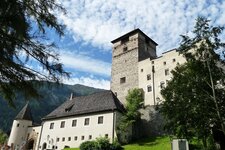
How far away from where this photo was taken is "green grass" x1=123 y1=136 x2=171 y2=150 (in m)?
26.1

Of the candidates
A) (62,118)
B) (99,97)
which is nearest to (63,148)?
(62,118)

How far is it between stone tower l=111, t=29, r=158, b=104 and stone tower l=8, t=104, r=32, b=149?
16.3 meters

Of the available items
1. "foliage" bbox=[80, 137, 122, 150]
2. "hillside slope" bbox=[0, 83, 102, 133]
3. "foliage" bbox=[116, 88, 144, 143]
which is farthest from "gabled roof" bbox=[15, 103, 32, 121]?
"foliage" bbox=[80, 137, 122, 150]

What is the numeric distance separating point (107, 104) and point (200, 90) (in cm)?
1666

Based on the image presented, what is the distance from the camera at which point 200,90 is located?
68.1 feet

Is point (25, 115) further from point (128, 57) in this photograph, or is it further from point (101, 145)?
point (101, 145)

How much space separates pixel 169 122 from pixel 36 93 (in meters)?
18.1

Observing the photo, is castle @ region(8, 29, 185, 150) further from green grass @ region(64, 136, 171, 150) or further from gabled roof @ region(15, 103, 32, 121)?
green grass @ region(64, 136, 171, 150)

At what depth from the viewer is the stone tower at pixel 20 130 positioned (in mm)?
43000

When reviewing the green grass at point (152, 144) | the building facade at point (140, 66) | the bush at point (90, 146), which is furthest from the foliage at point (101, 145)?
the building facade at point (140, 66)

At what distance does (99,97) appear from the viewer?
38.5 m

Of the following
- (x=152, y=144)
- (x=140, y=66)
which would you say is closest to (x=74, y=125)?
(x=152, y=144)

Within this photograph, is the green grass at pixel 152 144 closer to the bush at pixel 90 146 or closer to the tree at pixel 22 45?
the bush at pixel 90 146

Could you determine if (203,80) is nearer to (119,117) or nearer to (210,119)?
(210,119)
